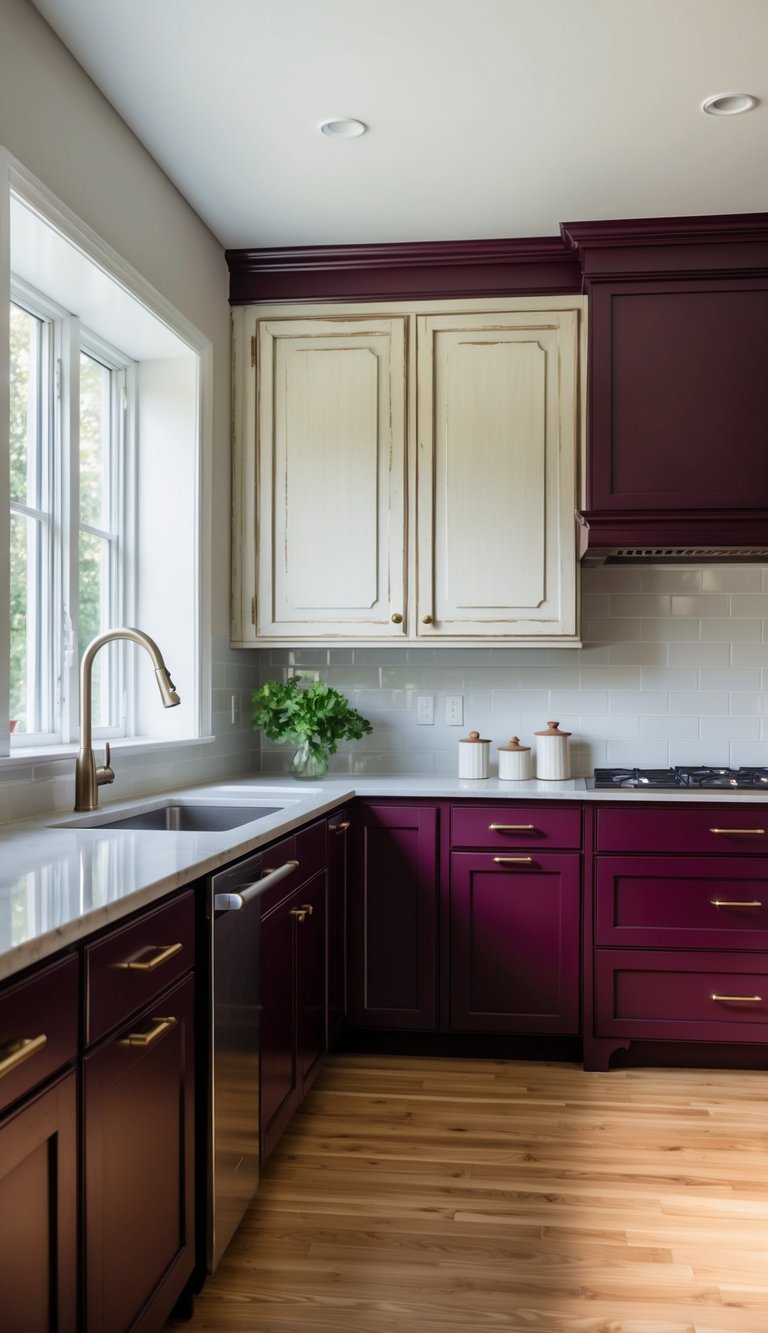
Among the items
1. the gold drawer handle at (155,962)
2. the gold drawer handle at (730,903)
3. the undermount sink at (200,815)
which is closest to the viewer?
the gold drawer handle at (155,962)

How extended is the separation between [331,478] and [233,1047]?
214 centimetres

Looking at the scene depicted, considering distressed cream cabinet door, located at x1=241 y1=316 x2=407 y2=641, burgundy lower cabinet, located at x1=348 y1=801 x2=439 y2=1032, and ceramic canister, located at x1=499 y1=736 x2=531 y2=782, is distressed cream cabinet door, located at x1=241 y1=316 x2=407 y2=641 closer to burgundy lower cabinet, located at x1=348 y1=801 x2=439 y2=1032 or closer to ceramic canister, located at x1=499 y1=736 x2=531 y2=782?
ceramic canister, located at x1=499 y1=736 x2=531 y2=782

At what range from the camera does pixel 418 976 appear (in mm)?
3344

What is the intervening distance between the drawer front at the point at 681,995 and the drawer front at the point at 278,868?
1153mm

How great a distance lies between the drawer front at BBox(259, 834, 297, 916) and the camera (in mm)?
2311

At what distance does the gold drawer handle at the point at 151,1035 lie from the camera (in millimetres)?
1564

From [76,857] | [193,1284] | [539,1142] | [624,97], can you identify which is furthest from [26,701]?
[624,97]

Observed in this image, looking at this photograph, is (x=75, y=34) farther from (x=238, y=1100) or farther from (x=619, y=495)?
(x=238, y=1100)

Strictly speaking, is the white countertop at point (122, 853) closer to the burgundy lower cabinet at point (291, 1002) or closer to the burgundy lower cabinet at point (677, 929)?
the burgundy lower cabinet at point (677, 929)

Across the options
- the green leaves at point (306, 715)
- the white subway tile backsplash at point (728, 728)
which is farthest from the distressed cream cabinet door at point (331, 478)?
the white subway tile backsplash at point (728, 728)

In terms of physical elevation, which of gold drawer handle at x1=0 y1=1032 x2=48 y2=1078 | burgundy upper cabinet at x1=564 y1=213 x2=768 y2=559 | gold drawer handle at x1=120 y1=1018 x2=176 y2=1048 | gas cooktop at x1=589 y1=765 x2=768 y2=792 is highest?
burgundy upper cabinet at x1=564 y1=213 x2=768 y2=559

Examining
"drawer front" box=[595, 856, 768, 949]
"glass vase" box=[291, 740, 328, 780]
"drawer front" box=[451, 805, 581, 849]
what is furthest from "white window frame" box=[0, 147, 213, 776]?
"drawer front" box=[595, 856, 768, 949]

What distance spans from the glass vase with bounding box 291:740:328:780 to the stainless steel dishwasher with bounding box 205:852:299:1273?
131 cm

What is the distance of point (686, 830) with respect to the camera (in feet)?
10.7
